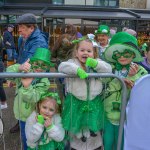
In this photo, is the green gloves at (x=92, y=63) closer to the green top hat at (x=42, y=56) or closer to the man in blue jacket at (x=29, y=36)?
the green top hat at (x=42, y=56)

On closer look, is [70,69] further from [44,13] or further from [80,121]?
[44,13]

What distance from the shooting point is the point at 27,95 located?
8.36 feet

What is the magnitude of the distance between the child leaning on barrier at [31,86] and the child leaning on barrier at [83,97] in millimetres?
267

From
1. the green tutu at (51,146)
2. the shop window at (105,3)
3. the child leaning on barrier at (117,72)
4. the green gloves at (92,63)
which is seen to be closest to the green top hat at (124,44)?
the child leaning on barrier at (117,72)

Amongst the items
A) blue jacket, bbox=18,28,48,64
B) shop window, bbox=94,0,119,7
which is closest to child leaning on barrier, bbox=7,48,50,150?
blue jacket, bbox=18,28,48,64

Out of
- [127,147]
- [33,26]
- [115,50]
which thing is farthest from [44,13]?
[127,147]

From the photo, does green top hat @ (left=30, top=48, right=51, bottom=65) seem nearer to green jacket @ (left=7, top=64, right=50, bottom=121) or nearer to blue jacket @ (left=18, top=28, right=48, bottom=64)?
green jacket @ (left=7, top=64, right=50, bottom=121)

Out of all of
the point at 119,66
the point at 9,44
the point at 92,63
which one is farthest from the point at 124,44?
the point at 9,44

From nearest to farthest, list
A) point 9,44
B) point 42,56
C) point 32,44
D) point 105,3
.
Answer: point 42,56 → point 32,44 → point 9,44 → point 105,3

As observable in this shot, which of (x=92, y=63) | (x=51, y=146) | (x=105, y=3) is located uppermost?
(x=105, y=3)

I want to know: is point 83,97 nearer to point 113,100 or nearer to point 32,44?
point 113,100

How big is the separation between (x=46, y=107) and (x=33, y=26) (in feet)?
4.11

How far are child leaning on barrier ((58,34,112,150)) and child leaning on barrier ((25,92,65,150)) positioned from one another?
9 centimetres

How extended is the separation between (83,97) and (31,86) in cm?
51
